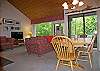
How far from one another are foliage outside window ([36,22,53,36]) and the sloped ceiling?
721 millimetres

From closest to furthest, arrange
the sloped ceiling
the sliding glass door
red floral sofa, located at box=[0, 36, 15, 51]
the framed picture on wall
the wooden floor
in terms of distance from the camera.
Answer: the wooden floor, the sliding glass door, red floral sofa, located at box=[0, 36, 15, 51], the sloped ceiling, the framed picture on wall

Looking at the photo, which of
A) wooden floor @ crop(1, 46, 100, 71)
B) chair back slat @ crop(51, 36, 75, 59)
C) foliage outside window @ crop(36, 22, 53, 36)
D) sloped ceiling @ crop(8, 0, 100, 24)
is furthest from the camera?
foliage outside window @ crop(36, 22, 53, 36)

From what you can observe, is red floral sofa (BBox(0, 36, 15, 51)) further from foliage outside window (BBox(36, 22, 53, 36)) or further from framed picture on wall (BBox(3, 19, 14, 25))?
foliage outside window (BBox(36, 22, 53, 36))

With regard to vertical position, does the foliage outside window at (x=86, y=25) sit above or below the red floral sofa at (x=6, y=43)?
above

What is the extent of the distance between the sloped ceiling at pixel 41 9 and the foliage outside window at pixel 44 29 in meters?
0.72

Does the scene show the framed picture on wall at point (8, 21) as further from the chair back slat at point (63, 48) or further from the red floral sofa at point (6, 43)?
the chair back slat at point (63, 48)

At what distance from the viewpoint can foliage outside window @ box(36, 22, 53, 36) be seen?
1221 cm

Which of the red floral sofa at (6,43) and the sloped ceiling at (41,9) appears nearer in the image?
the red floral sofa at (6,43)

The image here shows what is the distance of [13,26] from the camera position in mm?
11406

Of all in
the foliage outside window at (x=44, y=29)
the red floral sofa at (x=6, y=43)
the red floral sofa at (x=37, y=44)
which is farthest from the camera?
the foliage outside window at (x=44, y=29)

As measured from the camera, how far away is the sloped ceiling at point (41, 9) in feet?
32.4

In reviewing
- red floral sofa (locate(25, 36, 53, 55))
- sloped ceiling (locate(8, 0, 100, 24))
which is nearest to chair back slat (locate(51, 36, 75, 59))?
red floral sofa (locate(25, 36, 53, 55))

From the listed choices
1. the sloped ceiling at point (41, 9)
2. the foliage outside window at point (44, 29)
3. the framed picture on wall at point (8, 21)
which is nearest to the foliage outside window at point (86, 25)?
the sloped ceiling at point (41, 9)

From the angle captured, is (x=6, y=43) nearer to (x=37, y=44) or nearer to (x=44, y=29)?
(x=37, y=44)
